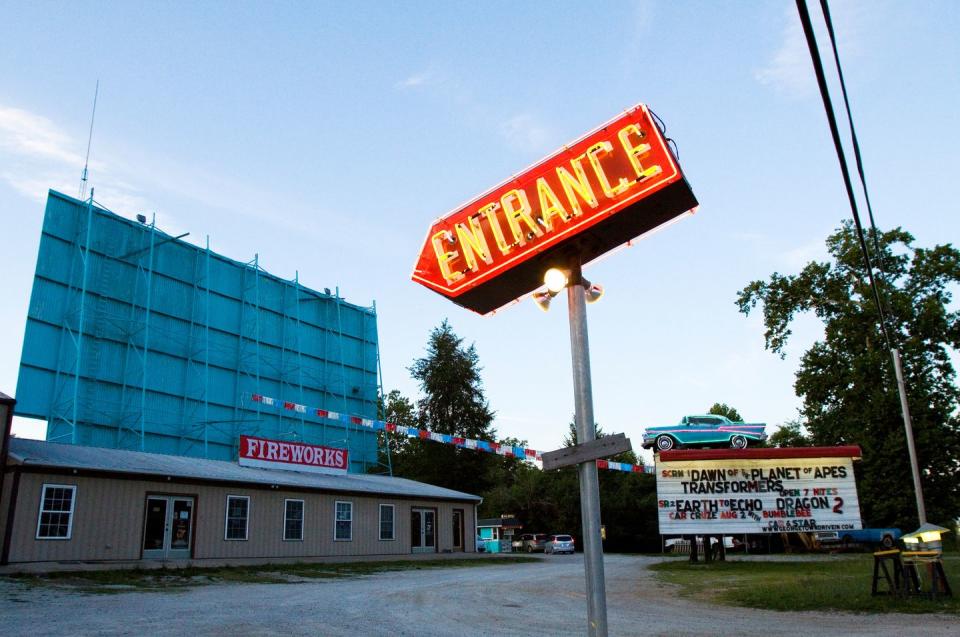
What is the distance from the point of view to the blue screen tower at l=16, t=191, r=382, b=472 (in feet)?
112

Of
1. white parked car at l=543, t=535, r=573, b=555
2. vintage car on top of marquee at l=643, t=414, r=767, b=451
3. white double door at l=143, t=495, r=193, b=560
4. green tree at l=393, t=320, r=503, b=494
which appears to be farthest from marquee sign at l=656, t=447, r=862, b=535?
green tree at l=393, t=320, r=503, b=494

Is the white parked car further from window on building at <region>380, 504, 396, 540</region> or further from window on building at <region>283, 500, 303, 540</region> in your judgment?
window on building at <region>283, 500, 303, 540</region>

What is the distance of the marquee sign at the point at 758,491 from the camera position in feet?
71.8

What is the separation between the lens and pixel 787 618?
36.6 ft

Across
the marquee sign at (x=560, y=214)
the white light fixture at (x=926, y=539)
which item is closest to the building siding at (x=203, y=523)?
the marquee sign at (x=560, y=214)

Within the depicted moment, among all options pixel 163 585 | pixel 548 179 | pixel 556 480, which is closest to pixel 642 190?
pixel 548 179

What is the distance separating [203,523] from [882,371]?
3256 cm

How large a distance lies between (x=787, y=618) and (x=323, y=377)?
4225 centimetres

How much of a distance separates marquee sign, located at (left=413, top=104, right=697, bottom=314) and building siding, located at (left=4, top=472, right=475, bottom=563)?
1915cm

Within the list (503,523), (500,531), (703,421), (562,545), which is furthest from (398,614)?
(500,531)

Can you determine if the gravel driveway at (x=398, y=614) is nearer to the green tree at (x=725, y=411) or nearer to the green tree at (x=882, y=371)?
the green tree at (x=882, y=371)

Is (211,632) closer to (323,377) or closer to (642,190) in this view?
(642,190)

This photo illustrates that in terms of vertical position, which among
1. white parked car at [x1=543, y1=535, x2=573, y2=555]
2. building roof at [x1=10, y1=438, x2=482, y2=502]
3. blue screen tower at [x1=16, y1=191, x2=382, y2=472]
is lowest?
white parked car at [x1=543, y1=535, x2=573, y2=555]

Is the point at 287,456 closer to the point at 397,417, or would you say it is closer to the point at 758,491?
the point at 758,491
